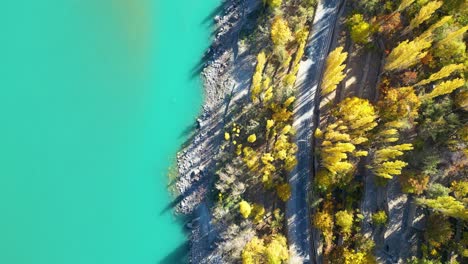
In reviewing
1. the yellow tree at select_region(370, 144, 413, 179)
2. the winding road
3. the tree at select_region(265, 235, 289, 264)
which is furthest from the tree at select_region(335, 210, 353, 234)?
the tree at select_region(265, 235, 289, 264)

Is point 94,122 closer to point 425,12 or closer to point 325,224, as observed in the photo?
point 325,224

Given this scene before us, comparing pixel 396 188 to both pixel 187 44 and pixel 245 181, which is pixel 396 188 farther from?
pixel 187 44

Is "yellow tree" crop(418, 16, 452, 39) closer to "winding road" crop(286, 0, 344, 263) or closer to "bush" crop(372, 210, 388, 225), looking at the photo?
"winding road" crop(286, 0, 344, 263)

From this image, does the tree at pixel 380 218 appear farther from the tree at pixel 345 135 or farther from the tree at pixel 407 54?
the tree at pixel 407 54

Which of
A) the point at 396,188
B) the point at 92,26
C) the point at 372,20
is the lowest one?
the point at 396,188

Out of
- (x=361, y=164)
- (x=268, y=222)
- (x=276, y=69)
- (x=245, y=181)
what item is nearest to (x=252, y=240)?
(x=268, y=222)

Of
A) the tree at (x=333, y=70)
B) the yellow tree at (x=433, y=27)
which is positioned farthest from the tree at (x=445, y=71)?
the tree at (x=333, y=70)

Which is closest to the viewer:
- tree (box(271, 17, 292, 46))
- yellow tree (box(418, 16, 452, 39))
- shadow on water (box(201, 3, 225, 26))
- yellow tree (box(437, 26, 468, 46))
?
yellow tree (box(437, 26, 468, 46))
